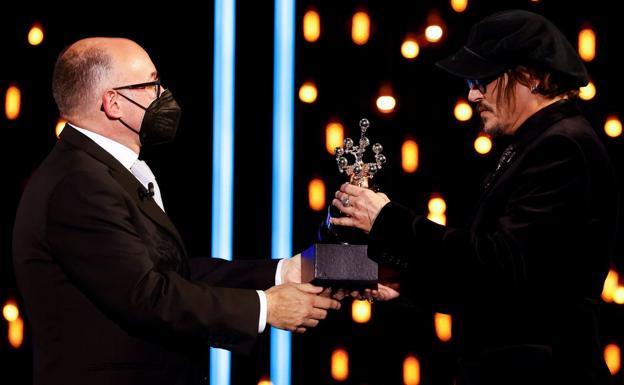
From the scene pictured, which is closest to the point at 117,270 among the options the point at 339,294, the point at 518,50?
Result: the point at 339,294

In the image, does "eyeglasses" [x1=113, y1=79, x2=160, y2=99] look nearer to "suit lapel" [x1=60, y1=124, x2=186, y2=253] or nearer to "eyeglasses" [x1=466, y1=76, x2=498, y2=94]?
"suit lapel" [x1=60, y1=124, x2=186, y2=253]

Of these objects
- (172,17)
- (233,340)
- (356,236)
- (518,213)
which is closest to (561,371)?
(518,213)

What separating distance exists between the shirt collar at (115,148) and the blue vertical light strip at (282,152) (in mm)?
613

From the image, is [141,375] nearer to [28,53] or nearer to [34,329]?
[34,329]

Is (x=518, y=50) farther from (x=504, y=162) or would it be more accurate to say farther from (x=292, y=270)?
(x=292, y=270)

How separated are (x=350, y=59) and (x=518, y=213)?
111 centimetres

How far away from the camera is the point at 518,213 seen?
5.85 feet

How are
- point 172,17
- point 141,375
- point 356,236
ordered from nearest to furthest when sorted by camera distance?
point 141,375
point 356,236
point 172,17

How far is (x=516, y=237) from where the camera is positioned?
5.80ft

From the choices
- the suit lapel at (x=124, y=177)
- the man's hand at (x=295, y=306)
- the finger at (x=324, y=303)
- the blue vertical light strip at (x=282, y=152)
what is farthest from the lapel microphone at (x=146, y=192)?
the blue vertical light strip at (x=282, y=152)

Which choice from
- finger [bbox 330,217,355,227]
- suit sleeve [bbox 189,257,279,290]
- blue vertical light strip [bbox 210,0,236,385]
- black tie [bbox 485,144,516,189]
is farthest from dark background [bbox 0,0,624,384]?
black tie [bbox 485,144,516,189]

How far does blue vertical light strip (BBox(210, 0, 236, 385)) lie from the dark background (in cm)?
3

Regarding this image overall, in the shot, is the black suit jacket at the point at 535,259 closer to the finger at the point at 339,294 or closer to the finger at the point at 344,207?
the finger at the point at 344,207

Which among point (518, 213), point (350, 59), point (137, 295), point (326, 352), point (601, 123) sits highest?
point (350, 59)
